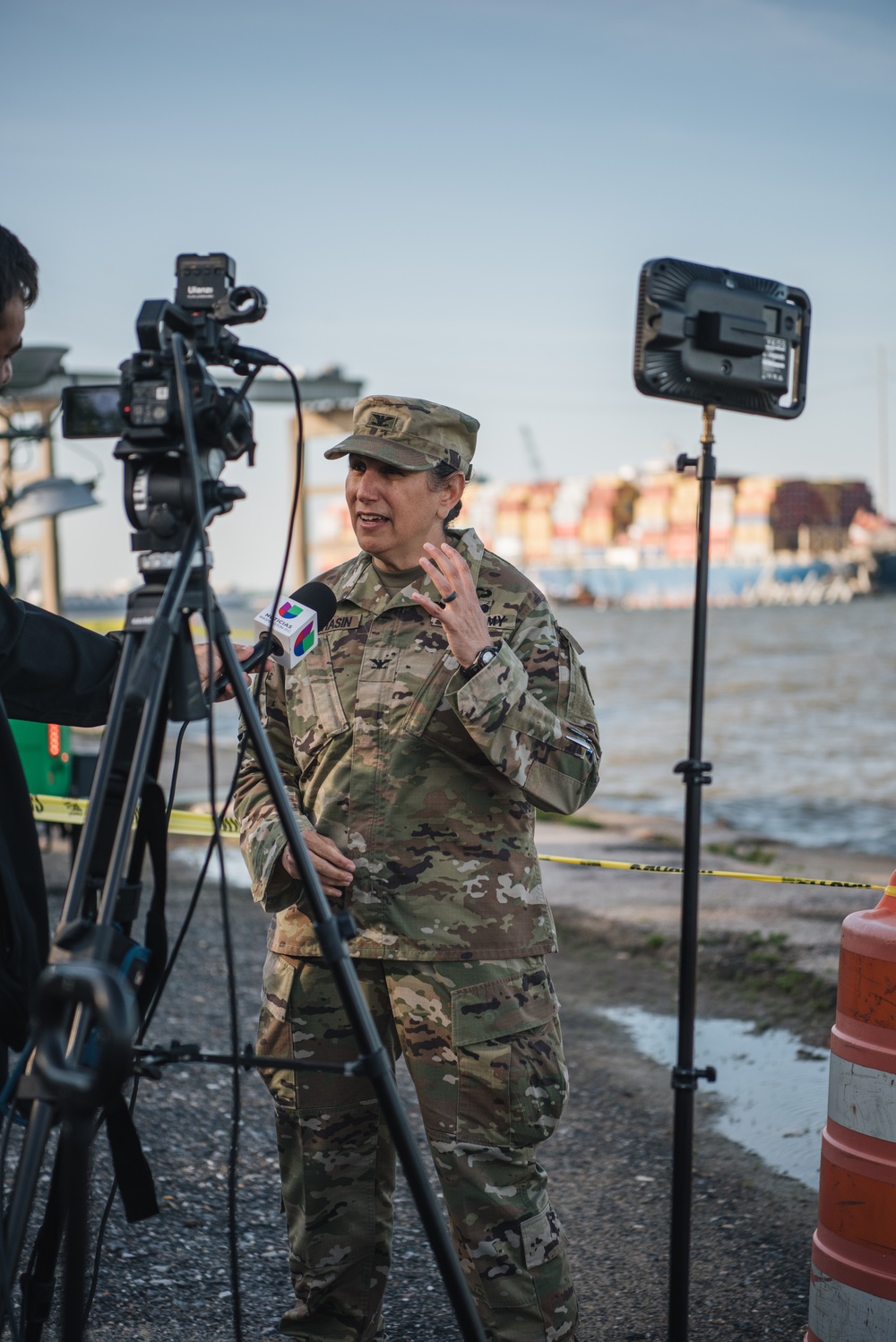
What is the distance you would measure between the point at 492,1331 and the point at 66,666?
1563 mm

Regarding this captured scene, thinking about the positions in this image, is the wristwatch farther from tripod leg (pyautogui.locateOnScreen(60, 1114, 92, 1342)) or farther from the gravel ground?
the gravel ground

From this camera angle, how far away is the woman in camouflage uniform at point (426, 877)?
2.46 metres

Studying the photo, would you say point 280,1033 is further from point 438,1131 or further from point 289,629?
point 289,629

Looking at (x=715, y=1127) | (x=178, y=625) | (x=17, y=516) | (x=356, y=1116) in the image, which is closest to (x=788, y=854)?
(x=715, y=1127)

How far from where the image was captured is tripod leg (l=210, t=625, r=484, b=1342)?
74.0 inches

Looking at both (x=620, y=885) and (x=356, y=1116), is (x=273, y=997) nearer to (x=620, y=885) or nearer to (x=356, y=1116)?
(x=356, y=1116)

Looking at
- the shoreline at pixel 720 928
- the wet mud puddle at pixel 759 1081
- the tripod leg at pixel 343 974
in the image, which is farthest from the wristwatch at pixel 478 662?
the shoreline at pixel 720 928

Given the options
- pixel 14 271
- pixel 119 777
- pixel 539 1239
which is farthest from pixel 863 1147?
pixel 14 271

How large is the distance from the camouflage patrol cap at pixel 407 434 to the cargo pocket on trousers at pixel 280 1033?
3.66 feet

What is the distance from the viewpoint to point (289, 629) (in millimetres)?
2287

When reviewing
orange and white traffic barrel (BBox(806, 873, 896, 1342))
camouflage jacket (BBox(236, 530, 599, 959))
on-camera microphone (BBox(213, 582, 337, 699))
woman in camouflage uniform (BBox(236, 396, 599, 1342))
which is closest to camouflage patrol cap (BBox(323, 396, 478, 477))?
woman in camouflage uniform (BBox(236, 396, 599, 1342))

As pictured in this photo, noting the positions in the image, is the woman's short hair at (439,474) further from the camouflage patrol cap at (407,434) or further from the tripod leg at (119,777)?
the tripod leg at (119,777)

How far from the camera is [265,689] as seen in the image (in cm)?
285

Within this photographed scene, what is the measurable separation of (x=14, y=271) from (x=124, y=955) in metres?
1.10
